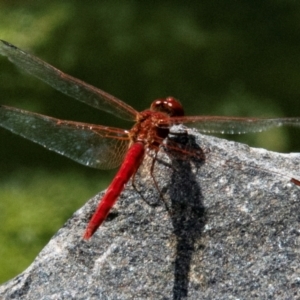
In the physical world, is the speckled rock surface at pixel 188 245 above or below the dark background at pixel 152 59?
below

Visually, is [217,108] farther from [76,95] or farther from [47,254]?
[47,254]

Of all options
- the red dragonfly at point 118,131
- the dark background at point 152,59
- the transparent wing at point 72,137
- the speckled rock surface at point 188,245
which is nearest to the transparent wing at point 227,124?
the red dragonfly at point 118,131

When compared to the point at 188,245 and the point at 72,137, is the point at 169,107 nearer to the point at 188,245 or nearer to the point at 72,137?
the point at 72,137

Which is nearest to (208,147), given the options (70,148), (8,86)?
(70,148)

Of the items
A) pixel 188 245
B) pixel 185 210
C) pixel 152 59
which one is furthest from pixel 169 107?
pixel 152 59

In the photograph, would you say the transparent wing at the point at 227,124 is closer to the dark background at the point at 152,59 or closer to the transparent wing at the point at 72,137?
the transparent wing at the point at 72,137

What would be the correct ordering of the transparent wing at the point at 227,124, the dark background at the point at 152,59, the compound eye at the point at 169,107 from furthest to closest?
the dark background at the point at 152,59
the compound eye at the point at 169,107
the transparent wing at the point at 227,124

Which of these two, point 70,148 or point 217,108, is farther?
point 217,108
